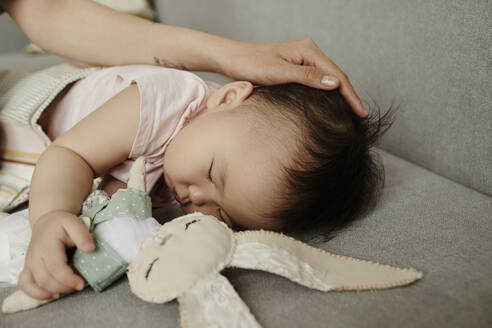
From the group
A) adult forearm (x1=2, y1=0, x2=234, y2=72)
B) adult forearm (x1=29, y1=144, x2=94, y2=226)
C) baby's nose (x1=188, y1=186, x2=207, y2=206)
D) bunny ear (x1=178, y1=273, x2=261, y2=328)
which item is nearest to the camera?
bunny ear (x1=178, y1=273, x2=261, y2=328)

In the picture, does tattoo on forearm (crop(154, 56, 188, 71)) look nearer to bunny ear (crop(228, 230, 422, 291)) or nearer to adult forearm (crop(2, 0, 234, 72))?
adult forearm (crop(2, 0, 234, 72))

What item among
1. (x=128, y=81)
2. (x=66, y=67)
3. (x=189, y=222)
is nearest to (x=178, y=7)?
(x=66, y=67)

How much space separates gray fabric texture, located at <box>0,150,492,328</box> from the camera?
52 cm

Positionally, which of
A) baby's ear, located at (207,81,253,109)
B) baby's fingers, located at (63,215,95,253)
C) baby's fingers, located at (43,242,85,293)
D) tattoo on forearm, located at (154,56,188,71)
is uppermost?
baby's ear, located at (207,81,253,109)

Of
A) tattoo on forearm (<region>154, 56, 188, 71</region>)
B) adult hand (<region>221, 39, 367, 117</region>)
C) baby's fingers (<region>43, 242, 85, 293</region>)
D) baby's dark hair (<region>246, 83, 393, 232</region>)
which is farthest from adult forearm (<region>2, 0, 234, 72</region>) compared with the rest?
baby's fingers (<region>43, 242, 85, 293</region>)

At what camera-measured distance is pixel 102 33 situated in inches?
41.9

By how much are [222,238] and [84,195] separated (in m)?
0.30

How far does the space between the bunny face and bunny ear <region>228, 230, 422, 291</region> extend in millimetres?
30

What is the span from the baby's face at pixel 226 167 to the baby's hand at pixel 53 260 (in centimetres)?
25

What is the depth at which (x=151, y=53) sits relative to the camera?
1.06 meters

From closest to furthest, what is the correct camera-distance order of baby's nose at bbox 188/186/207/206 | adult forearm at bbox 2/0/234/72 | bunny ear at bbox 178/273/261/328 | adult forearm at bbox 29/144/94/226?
1. bunny ear at bbox 178/273/261/328
2. adult forearm at bbox 29/144/94/226
3. baby's nose at bbox 188/186/207/206
4. adult forearm at bbox 2/0/234/72

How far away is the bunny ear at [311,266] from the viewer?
1.83ft

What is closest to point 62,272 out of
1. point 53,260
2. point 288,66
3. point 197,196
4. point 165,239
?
point 53,260

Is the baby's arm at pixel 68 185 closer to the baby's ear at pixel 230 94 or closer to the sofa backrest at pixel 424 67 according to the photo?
the baby's ear at pixel 230 94
